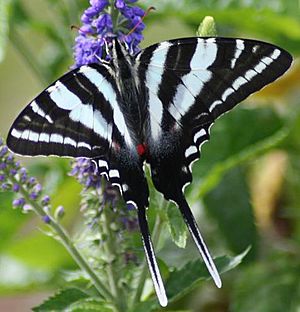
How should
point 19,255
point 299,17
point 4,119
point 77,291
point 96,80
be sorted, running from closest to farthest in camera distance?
point 96,80, point 77,291, point 299,17, point 19,255, point 4,119

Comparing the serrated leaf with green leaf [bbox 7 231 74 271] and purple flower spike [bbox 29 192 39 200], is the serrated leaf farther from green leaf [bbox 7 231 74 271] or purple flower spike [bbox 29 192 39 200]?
green leaf [bbox 7 231 74 271]

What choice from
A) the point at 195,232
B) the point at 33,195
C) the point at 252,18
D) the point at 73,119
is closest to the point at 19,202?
the point at 33,195

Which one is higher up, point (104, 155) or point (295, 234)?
point (104, 155)

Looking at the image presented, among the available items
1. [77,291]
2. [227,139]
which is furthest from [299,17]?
[77,291]

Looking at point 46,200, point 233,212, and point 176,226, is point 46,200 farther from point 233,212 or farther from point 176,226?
point 233,212

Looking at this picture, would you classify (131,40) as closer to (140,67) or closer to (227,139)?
(140,67)

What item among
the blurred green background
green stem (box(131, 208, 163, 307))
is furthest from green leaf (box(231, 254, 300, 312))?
green stem (box(131, 208, 163, 307))

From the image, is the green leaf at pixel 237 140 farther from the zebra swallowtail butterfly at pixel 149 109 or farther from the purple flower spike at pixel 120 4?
the purple flower spike at pixel 120 4
